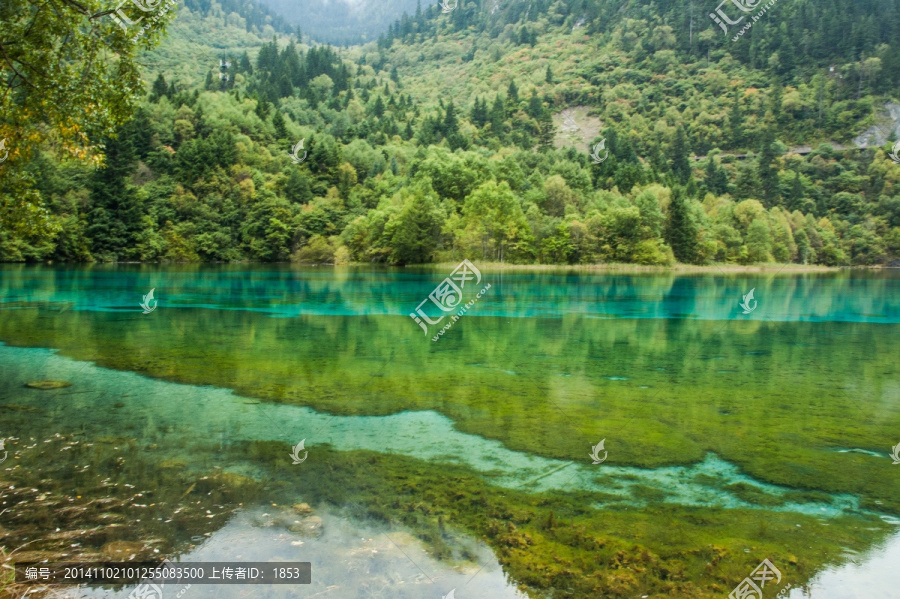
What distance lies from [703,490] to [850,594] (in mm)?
2863

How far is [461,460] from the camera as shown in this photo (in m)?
10.7

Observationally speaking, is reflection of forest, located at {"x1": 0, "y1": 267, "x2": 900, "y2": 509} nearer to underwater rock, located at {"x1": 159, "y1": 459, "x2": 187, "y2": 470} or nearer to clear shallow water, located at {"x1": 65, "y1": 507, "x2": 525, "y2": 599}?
underwater rock, located at {"x1": 159, "y1": 459, "x2": 187, "y2": 470}

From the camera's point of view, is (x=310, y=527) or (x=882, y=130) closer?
(x=310, y=527)

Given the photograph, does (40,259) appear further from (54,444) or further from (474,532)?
(474,532)

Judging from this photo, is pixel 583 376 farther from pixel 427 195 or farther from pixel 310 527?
pixel 427 195

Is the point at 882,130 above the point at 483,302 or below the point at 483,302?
above

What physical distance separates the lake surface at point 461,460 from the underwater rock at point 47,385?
295 mm

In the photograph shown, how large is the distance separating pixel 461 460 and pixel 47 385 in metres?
11.3

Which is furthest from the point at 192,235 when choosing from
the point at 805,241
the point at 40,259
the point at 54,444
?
the point at 805,241

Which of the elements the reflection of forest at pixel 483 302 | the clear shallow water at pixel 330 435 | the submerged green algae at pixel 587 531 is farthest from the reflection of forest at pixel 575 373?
the submerged green algae at pixel 587 531

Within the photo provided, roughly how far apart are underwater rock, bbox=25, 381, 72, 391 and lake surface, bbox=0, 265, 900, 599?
0.30 metres

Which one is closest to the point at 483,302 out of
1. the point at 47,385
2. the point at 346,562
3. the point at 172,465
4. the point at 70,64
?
the point at 47,385

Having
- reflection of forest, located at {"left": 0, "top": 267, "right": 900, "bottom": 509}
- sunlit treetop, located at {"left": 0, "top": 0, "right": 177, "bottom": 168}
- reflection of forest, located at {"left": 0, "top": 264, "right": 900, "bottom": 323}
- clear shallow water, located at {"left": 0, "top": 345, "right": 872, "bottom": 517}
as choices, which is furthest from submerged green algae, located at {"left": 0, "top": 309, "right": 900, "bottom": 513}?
sunlit treetop, located at {"left": 0, "top": 0, "right": 177, "bottom": 168}

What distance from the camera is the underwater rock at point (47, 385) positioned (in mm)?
14898
